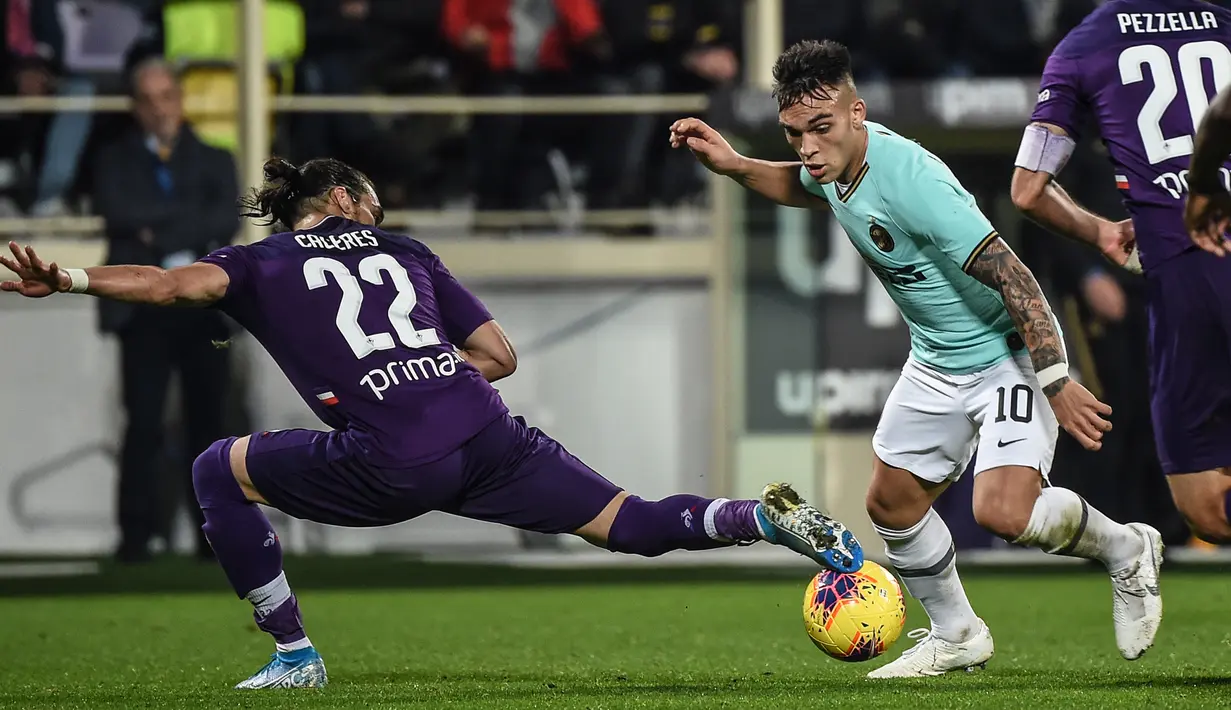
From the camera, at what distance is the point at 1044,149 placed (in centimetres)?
611

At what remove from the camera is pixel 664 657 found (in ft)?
24.3

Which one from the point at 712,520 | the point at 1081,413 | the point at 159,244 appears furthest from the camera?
the point at 159,244

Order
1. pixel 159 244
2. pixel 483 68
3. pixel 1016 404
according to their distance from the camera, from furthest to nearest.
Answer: pixel 483 68, pixel 159 244, pixel 1016 404

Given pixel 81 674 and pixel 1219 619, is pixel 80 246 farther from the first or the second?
pixel 1219 619

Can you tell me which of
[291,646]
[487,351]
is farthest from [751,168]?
[291,646]

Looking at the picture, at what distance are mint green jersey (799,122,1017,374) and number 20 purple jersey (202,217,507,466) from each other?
132cm

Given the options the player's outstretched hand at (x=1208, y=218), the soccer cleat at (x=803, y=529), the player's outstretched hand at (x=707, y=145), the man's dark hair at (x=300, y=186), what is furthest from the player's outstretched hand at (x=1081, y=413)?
the man's dark hair at (x=300, y=186)

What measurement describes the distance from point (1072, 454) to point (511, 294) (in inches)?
154

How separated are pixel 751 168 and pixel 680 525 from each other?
1.33m

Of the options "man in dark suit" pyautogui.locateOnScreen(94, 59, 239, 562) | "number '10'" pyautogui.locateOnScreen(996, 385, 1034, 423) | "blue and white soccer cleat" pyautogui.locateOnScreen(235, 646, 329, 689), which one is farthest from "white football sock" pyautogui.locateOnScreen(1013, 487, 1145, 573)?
"man in dark suit" pyautogui.locateOnScreen(94, 59, 239, 562)

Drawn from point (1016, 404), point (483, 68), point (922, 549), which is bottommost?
point (922, 549)

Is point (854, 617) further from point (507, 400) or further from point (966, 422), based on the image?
point (507, 400)

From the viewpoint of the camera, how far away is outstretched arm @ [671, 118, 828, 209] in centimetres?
664

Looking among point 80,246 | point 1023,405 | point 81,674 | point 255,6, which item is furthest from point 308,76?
point 1023,405
